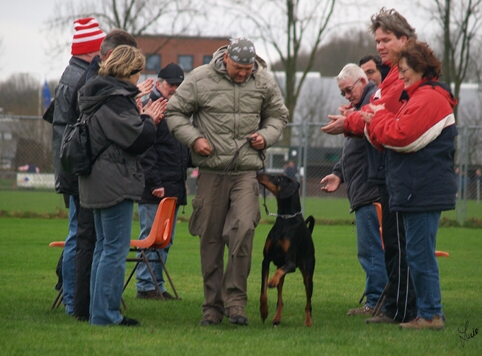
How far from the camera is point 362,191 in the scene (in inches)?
263

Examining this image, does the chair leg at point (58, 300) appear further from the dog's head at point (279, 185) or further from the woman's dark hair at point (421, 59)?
the woman's dark hair at point (421, 59)

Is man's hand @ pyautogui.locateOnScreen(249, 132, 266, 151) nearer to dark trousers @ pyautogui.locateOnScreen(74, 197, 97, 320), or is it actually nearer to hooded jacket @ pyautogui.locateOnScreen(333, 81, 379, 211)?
hooded jacket @ pyautogui.locateOnScreen(333, 81, 379, 211)

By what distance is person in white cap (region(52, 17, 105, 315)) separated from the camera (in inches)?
239

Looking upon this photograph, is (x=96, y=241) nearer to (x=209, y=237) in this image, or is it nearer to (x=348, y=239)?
(x=209, y=237)

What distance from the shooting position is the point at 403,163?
5.40 metres

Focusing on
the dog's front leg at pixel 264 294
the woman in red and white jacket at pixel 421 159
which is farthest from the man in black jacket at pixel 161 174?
the woman in red and white jacket at pixel 421 159

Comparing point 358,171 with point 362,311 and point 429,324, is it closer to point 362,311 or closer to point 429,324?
point 362,311

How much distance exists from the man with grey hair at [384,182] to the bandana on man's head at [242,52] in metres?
0.83

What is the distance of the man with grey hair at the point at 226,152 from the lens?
577cm

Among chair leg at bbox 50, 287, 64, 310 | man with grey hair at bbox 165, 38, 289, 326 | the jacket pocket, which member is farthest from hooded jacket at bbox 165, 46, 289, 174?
chair leg at bbox 50, 287, 64, 310

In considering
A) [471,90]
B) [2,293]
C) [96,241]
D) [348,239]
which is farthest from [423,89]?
[471,90]

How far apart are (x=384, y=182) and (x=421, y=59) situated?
41.4 inches

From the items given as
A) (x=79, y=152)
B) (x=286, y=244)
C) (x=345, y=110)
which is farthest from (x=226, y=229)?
(x=345, y=110)

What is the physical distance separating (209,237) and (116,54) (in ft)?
5.30
